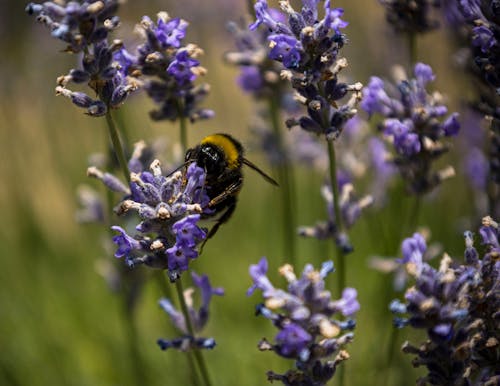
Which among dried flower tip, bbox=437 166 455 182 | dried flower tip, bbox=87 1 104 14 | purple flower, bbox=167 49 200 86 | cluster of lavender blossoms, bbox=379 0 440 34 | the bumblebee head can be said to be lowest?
dried flower tip, bbox=437 166 455 182

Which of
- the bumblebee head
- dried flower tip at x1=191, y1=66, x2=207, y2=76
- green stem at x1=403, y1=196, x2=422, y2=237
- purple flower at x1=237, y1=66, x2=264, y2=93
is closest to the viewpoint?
dried flower tip at x1=191, y1=66, x2=207, y2=76

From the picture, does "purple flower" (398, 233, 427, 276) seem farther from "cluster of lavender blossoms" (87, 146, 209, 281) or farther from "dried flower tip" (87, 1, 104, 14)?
"dried flower tip" (87, 1, 104, 14)

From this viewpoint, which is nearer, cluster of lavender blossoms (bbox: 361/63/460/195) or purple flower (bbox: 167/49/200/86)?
purple flower (bbox: 167/49/200/86)

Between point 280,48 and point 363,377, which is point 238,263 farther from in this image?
point 280,48

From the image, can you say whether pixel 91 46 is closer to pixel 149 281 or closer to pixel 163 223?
pixel 163 223

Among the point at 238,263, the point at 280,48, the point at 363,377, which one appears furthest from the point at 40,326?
the point at 280,48

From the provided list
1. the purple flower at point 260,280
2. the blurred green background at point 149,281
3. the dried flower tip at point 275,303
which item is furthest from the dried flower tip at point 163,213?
A: the blurred green background at point 149,281

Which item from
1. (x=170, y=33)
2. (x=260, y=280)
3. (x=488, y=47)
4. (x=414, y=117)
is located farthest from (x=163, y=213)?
(x=488, y=47)

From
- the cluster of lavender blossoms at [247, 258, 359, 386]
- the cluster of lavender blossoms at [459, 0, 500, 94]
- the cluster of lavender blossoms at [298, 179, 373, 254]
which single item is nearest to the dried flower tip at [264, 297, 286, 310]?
the cluster of lavender blossoms at [247, 258, 359, 386]
